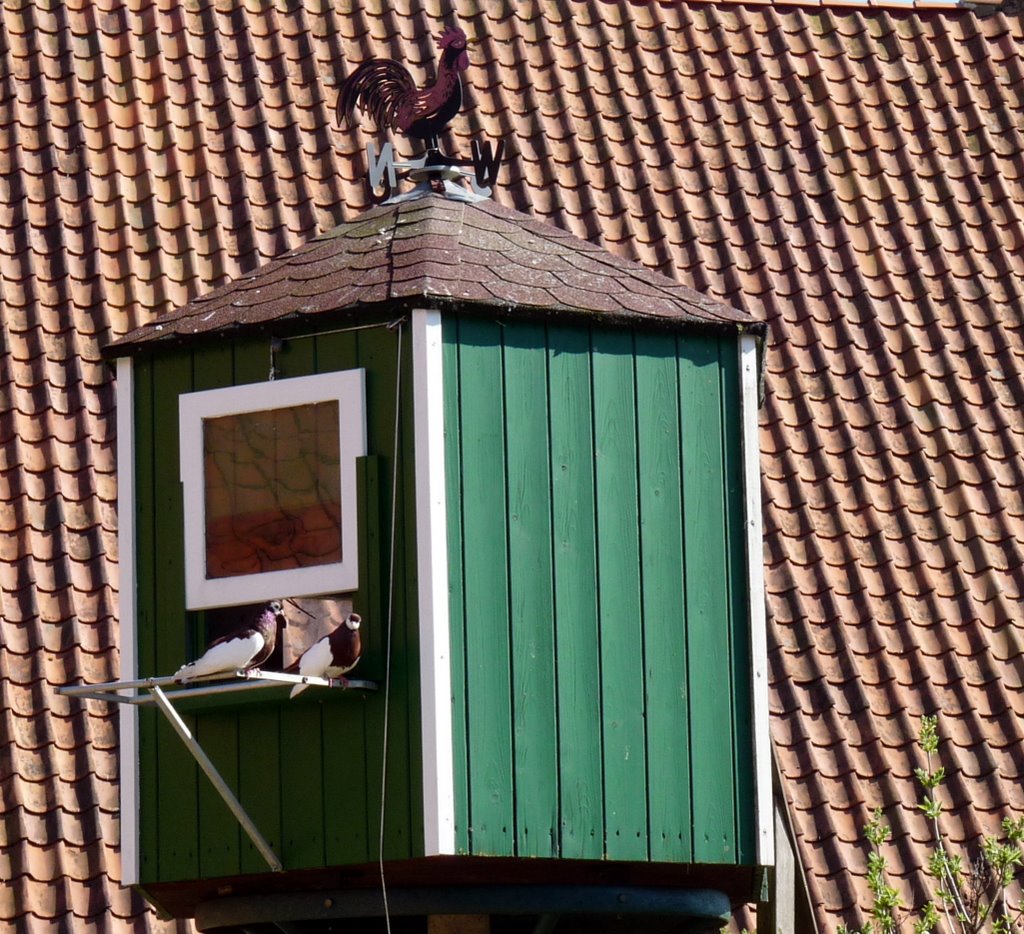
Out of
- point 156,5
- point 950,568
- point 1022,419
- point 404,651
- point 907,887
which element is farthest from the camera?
point 156,5

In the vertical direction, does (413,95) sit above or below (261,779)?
above

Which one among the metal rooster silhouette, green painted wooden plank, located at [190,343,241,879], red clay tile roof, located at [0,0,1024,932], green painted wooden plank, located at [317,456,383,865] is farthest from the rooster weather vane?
red clay tile roof, located at [0,0,1024,932]

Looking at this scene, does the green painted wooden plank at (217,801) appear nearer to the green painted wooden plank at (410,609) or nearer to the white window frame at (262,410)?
the white window frame at (262,410)

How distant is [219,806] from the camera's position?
7266 millimetres

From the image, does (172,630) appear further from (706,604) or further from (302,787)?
(706,604)

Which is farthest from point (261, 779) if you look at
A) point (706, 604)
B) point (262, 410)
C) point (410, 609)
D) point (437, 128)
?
point (437, 128)

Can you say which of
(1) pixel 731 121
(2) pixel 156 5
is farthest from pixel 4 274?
(1) pixel 731 121

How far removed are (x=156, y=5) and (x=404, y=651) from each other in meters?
6.32

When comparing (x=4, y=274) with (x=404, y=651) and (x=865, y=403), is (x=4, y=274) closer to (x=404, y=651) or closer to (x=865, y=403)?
(x=865, y=403)

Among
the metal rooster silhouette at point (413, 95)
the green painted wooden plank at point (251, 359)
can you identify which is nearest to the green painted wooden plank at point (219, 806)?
the green painted wooden plank at point (251, 359)

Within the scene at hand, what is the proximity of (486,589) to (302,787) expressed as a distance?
2.40 ft

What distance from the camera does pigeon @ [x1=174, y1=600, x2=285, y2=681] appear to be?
692 centimetres

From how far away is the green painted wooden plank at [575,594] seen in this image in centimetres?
703

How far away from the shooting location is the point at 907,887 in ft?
31.2
